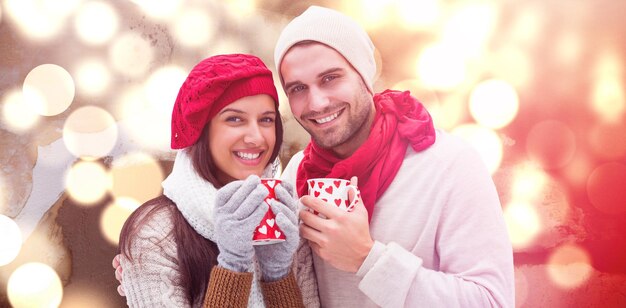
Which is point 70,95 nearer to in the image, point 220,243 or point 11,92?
point 11,92

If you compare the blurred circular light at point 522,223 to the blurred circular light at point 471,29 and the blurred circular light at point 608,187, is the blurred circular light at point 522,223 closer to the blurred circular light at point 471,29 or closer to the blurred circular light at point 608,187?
the blurred circular light at point 608,187

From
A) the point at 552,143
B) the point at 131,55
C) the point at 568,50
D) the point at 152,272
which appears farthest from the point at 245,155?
the point at 568,50

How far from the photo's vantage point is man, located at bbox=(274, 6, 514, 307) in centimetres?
115

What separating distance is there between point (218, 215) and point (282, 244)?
0.59 feet

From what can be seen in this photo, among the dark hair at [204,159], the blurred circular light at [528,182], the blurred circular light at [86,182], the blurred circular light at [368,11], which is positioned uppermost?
the blurred circular light at [368,11]

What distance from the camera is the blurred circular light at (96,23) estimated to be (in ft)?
7.82

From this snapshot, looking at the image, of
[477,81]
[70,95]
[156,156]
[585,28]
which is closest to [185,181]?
[156,156]

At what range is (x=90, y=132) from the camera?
2.35 metres

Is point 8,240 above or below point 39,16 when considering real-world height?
below

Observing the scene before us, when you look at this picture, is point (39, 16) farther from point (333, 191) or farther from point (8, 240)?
point (333, 191)

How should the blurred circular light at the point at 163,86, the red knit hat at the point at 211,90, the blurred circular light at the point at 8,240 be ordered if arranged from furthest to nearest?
the blurred circular light at the point at 163,86 < the blurred circular light at the point at 8,240 < the red knit hat at the point at 211,90

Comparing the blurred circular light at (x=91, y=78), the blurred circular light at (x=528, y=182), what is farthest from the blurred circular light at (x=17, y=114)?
the blurred circular light at (x=528, y=182)

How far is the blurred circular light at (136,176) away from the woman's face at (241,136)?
4.17ft

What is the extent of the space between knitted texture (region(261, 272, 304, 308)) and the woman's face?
0.31 m
